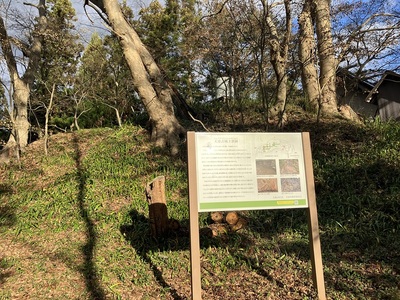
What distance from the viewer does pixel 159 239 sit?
6.05 m

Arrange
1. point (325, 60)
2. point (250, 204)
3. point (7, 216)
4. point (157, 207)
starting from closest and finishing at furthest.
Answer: point (250, 204)
point (157, 207)
point (7, 216)
point (325, 60)

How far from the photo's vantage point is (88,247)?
235 inches

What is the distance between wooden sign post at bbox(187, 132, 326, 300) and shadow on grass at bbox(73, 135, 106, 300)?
1.62 metres

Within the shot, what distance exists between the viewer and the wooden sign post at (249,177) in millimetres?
3951

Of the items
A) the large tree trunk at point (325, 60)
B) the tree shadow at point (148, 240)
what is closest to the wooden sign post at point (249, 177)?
the tree shadow at point (148, 240)

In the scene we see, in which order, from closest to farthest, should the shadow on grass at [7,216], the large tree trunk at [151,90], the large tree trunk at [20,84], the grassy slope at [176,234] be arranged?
the grassy slope at [176,234]
the shadow on grass at [7,216]
the large tree trunk at [151,90]
the large tree trunk at [20,84]

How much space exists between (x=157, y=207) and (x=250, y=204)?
2.26m

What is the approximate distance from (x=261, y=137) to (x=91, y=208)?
14.7 feet

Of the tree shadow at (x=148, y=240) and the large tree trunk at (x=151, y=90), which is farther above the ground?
the large tree trunk at (x=151, y=90)

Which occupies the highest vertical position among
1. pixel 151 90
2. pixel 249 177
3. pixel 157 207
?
pixel 151 90

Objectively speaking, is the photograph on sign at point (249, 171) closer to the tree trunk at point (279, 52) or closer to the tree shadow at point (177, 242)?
the tree shadow at point (177, 242)

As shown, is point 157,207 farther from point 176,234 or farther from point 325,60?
point 325,60

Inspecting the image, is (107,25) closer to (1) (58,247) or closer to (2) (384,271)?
(1) (58,247)

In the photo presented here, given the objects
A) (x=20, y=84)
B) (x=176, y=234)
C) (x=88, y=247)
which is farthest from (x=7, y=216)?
(x=20, y=84)
